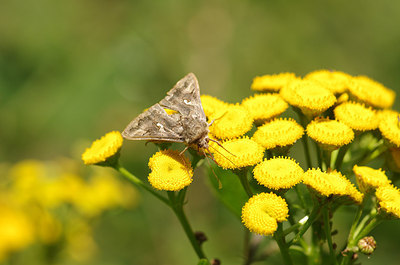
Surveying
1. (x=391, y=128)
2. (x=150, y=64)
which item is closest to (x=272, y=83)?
(x=391, y=128)

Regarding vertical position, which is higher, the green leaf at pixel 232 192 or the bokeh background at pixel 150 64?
the bokeh background at pixel 150 64

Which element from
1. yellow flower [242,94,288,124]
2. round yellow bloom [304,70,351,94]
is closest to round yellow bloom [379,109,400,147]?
round yellow bloom [304,70,351,94]

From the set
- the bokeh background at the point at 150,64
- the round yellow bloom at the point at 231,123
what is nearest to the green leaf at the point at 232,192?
the round yellow bloom at the point at 231,123

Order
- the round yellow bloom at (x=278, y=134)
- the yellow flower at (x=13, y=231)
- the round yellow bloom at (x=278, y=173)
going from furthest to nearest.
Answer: the yellow flower at (x=13, y=231) → the round yellow bloom at (x=278, y=134) → the round yellow bloom at (x=278, y=173)

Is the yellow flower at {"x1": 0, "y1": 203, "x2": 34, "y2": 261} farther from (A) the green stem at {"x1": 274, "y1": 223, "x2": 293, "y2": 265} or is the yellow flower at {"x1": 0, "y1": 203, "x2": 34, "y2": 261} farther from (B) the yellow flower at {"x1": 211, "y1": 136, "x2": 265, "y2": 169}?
(A) the green stem at {"x1": 274, "y1": 223, "x2": 293, "y2": 265}

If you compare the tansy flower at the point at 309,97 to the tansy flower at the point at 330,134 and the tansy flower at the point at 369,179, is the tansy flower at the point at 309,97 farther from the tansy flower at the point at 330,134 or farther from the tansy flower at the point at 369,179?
the tansy flower at the point at 369,179

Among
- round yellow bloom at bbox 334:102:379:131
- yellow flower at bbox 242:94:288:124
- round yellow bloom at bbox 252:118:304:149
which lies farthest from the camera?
yellow flower at bbox 242:94:288:124

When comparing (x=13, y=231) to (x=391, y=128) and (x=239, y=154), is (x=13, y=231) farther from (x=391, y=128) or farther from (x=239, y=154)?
(x=391, y=128)

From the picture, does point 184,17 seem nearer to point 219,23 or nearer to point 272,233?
point 219,23
